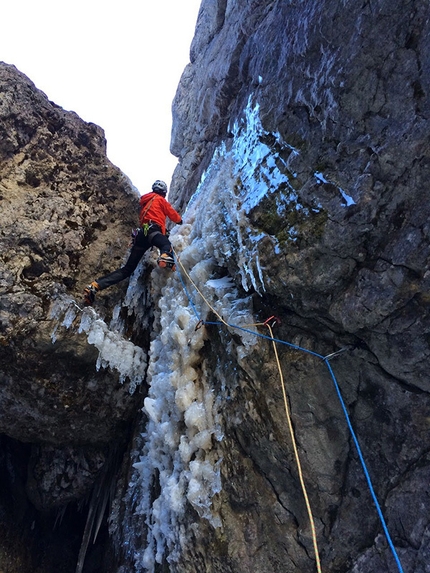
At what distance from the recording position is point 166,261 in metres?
5.52

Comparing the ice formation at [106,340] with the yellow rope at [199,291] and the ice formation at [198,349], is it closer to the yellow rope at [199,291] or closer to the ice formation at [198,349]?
the ice formation at [198,349]

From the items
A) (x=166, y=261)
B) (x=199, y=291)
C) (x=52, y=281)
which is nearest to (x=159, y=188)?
(x=166, y=261)

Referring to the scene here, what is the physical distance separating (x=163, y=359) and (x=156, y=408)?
26.1 inches

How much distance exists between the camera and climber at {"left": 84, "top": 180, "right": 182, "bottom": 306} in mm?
5488

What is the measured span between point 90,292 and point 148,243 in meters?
1.11

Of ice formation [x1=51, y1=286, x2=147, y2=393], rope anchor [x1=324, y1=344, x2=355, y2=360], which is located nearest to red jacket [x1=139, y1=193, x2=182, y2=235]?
ice formation [x1=51, y1=286, x2=147, y2=393]

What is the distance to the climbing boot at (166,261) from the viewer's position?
547 cm

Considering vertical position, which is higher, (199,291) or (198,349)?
(199,291)

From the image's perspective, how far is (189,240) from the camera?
5938mm

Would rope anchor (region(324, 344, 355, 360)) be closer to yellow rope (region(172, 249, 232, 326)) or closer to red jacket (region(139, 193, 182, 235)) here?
yellow rope (region(172, 249, 232, 326))

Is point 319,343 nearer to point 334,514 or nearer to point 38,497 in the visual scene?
point 334,514

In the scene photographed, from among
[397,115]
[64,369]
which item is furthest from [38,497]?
[397,115]

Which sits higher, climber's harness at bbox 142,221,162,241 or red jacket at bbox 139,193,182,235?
red jacket at bbox 139,193,182,235

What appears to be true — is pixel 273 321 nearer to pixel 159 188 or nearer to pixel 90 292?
pixel 90 292
